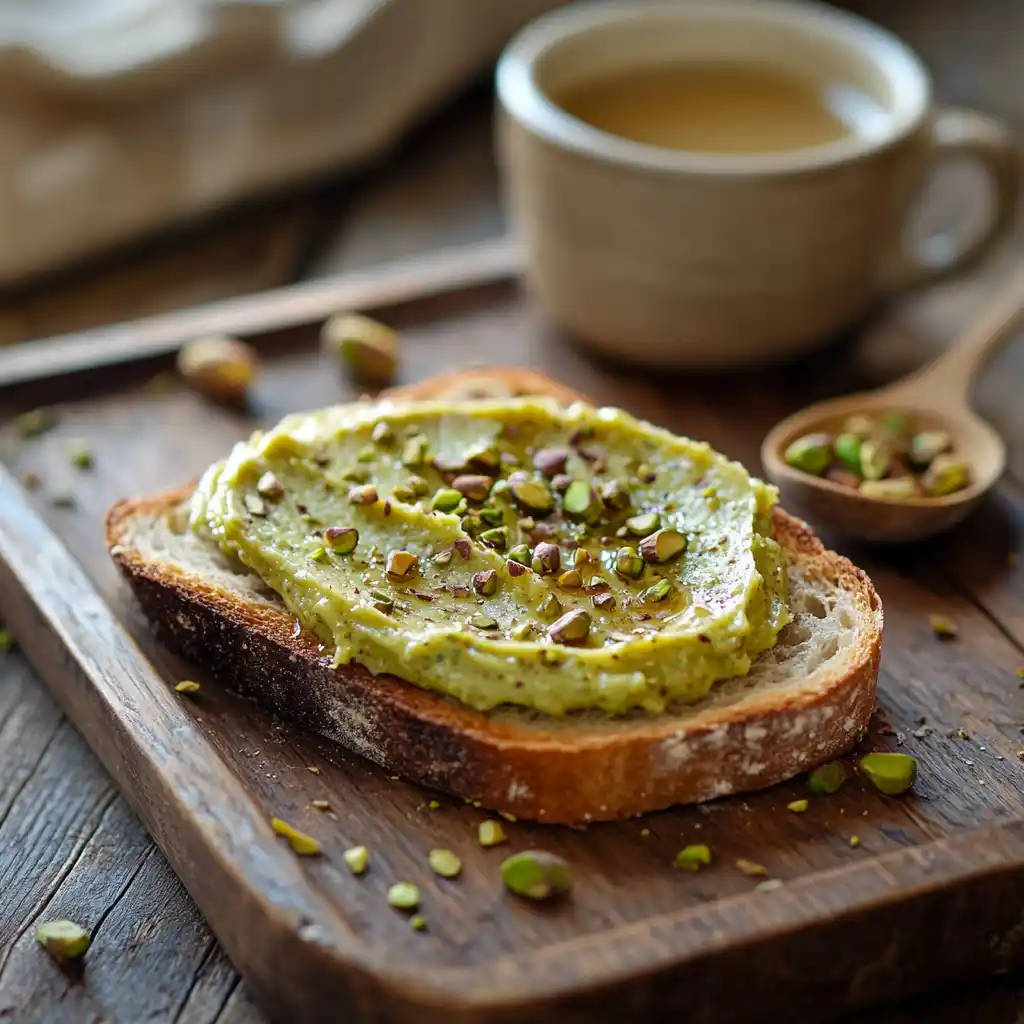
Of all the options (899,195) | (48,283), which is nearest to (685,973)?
(899,195)

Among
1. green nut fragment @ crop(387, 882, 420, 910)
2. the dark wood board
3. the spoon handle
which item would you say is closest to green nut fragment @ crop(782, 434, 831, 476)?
the dark wood board

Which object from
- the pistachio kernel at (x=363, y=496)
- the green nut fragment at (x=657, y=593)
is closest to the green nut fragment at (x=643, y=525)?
the green nut fragment at (x=657, y=593)

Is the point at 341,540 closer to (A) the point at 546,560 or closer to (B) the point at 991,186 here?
(A) the point at 546,560

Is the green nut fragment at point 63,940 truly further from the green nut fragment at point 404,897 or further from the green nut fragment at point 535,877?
the green nut fragment at point 535,877

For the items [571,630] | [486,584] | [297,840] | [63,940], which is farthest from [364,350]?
[63,940]

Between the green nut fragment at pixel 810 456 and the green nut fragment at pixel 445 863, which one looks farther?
the green nut fragment at pixel 810 456

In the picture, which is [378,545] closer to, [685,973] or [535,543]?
[535,543]
